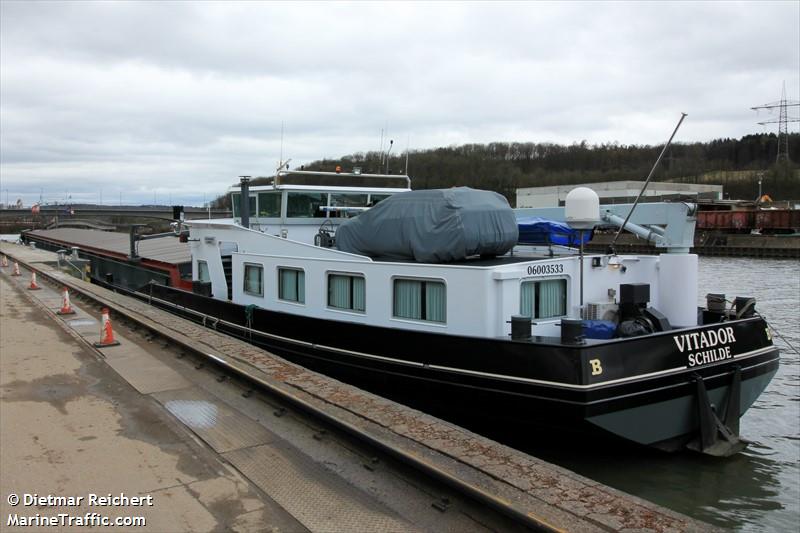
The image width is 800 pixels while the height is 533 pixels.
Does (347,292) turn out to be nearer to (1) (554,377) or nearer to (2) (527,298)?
(2) (527,298)

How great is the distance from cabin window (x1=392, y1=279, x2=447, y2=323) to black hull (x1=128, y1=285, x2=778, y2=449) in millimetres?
413

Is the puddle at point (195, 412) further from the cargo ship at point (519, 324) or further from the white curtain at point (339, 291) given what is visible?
the white curtain at point (339, 291)

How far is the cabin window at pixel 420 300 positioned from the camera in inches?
330

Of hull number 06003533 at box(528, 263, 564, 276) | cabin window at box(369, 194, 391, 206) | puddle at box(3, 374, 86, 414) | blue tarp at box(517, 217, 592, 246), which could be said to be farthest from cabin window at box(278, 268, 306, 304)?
hull number 06003533 at box(528, 263, 564, 276)

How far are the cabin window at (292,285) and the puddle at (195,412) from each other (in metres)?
3.66

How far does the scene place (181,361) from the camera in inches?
361

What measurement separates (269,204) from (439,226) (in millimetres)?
5496

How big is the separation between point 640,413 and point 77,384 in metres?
7.23

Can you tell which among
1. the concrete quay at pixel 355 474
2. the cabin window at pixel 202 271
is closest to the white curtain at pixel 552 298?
the concrete quay at pixel 355 474

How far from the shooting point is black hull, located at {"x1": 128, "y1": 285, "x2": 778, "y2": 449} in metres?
6.89

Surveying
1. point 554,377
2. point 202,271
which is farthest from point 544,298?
point 202,271

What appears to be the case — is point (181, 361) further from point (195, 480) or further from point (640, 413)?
point (640, 413)

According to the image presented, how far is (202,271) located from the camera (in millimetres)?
14156

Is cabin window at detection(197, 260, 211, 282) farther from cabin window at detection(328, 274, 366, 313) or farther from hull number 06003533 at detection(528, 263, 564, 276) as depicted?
hull number 06003533 at detection(528, 263, 564, 276)
